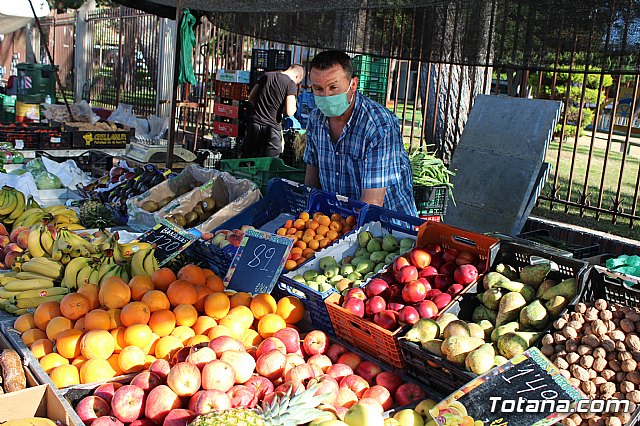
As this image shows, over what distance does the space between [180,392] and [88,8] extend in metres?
20.1

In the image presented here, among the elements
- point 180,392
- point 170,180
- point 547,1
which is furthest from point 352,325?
point 170,180

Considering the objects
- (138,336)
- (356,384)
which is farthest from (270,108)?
(356,384)

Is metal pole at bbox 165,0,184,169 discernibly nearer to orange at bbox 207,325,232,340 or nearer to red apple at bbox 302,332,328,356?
orange at bbox 207,325,232,340

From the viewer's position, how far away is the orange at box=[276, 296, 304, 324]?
3057mm

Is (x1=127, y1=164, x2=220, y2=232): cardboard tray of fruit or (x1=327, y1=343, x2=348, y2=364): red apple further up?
(x1=127, y1=164, x2=220, y2=232): cardboard tray of fruit

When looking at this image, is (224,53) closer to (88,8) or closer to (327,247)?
(88,8)

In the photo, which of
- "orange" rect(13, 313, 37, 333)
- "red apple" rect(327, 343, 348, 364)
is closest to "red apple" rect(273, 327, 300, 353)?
"red apple" rect(327, 343, 348, 364)

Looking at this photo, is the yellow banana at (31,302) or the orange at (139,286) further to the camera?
the yellow banana at (31,302)

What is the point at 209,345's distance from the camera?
8.40 feet

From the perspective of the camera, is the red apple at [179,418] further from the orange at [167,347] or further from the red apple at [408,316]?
the red apple at [408,316]

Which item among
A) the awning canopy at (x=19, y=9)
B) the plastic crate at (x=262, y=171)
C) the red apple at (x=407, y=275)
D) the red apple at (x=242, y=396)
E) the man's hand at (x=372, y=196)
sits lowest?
the red apple at (x=242, y=396)

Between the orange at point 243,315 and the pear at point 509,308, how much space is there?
1.13 m

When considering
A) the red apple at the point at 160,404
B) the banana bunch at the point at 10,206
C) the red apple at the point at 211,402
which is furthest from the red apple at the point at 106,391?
the banana bunch at the point at 10,206

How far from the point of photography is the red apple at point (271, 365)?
2.49 metres
